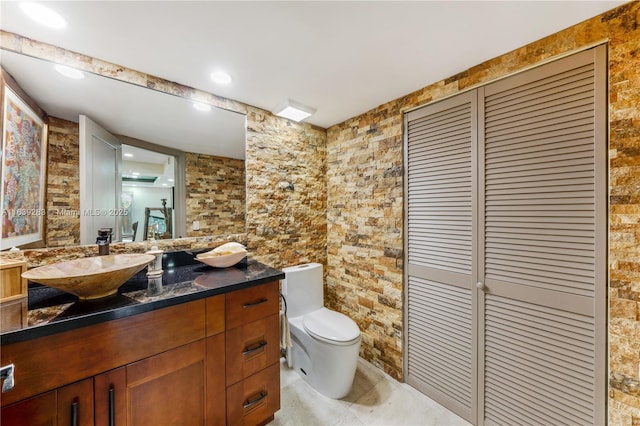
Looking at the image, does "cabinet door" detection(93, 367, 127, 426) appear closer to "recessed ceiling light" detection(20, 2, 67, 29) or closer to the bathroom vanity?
the bathroom vanity

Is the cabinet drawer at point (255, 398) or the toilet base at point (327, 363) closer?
the cabinet drawer at point (255, 398)

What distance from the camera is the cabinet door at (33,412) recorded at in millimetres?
827

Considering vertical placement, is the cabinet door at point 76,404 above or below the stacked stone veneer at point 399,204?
below

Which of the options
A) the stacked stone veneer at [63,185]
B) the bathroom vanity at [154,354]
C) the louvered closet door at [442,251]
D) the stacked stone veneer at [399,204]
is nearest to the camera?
the bathroom vanity at [154,354]

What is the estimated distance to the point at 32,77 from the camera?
131 centimetres

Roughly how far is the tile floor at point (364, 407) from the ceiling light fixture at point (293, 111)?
2293 millimetres

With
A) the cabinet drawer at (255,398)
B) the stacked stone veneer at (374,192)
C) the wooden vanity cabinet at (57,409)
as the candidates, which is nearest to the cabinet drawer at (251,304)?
the cabinet drawer at (255,398)

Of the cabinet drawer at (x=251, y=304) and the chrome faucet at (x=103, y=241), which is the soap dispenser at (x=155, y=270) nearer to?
the chrome faucet at (x=103, y=241)

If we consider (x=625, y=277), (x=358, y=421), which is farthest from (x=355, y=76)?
(x=358, y=421)

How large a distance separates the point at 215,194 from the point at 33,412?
55.2 inches

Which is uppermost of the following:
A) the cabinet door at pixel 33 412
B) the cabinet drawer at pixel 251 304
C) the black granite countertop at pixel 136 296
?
the black granite countertop at pixel 136 296

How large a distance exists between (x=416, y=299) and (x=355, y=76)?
173 cm

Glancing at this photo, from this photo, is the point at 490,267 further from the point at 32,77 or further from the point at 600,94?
the point at 32,77

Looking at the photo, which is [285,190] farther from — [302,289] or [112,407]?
[112,407]
